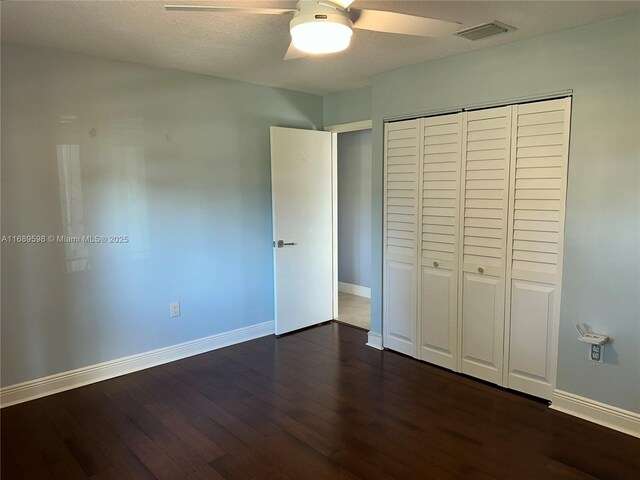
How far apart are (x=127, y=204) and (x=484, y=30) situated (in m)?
2.70

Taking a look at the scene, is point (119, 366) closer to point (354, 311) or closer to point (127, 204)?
point (127, 204)

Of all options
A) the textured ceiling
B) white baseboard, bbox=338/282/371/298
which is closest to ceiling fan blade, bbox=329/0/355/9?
the textured ceiling

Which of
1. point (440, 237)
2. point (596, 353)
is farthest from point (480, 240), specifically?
point (596, 353)

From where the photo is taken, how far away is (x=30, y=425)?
2635 mm

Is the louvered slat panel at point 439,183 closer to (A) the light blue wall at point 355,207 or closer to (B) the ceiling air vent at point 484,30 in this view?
(B) the ceiling air vent at point 484,30

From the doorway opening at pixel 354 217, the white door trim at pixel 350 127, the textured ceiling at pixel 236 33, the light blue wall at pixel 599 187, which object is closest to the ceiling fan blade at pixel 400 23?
the textured ceiling at pixel 236 33

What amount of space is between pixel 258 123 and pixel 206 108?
535mm

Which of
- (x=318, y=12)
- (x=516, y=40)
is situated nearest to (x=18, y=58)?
(x=318, y=12)

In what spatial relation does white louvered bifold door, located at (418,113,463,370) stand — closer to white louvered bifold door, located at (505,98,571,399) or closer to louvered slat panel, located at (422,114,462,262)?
louvered slat panel, located at (422,114,462,262)

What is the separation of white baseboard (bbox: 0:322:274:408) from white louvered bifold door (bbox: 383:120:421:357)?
4.23 feet

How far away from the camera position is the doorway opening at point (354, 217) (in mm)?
5602

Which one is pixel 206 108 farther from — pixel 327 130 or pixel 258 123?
pixel 327 130

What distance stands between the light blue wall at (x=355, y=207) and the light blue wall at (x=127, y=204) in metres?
1.63

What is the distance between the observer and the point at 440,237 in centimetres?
330
